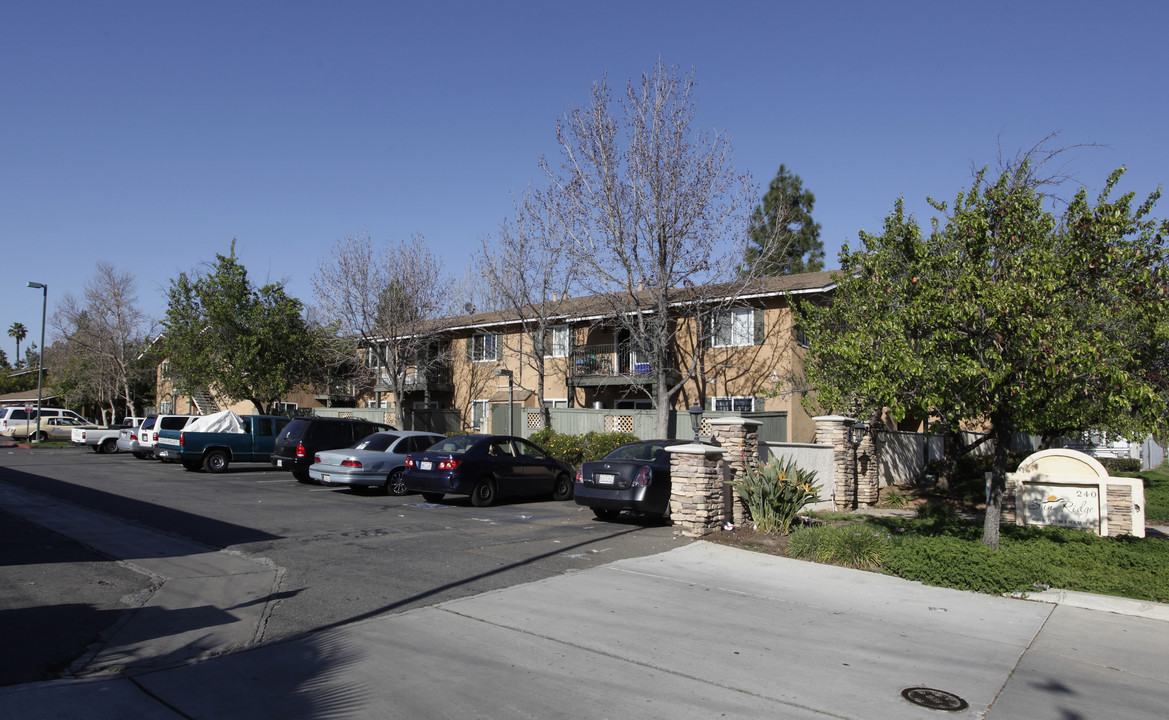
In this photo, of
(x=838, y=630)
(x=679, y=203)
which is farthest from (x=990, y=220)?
(x=679, y=203)

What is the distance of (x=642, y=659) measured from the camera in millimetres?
5895

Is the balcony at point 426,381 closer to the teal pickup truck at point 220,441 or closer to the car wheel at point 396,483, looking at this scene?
the teal pickup truck at point 220,441

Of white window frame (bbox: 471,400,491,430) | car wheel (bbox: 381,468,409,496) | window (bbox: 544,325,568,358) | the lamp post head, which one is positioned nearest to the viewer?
the lamp post head

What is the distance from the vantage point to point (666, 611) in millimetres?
7332

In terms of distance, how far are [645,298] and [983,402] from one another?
48.2 feet

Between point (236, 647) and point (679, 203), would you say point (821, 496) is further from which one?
point (236, 647)

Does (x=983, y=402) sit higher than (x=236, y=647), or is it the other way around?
(x=983, y=402)

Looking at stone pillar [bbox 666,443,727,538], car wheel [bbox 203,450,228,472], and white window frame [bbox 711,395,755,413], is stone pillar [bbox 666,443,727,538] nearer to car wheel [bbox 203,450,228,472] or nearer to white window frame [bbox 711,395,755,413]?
white window frame [bbox 711,395,755,413]

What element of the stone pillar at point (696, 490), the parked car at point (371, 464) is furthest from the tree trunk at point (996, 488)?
the parked car at point (371, 464)

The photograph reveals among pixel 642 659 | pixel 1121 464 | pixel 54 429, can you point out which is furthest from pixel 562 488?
pixel 54 429

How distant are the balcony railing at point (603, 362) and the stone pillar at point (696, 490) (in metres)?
14.6

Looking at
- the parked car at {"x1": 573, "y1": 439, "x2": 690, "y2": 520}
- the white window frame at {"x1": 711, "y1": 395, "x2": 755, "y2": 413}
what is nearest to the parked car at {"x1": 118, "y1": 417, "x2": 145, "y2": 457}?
the white window frame at {"x1": 711, "y1": 395, "x2": 755, "y2": 413}

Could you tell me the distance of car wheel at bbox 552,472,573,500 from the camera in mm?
16562

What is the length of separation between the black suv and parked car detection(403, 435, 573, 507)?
4.21 metres
